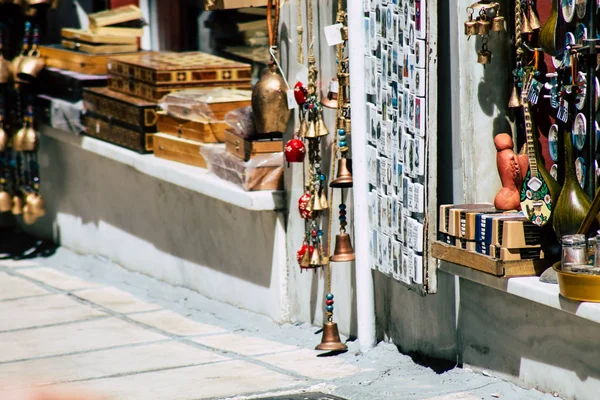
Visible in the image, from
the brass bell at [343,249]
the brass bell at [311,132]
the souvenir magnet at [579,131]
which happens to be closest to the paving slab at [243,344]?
the brass bell at [343,249]

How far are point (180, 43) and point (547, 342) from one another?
4.54m

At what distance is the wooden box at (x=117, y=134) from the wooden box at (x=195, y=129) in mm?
189

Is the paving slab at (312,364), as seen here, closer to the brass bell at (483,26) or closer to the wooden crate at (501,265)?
the wooden crate at (501,265)

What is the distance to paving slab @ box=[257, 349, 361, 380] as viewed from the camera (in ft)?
17.8

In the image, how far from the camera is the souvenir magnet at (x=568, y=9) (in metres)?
4.60

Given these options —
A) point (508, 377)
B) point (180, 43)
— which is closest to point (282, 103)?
point (508, 377)

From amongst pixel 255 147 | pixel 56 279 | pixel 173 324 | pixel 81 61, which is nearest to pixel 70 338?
pixel 173 324

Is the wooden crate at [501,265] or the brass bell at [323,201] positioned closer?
the wooden crate at [501,265]

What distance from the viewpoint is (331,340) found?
575 centimetres

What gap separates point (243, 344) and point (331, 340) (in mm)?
601

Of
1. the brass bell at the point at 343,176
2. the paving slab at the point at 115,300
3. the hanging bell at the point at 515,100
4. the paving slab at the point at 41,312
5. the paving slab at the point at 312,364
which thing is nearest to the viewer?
the hanging bell at the point at 515,100

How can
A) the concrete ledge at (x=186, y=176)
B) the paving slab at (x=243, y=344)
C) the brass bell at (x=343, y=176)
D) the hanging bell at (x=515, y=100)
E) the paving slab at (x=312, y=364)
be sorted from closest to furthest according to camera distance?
the hanging bell at (x=515, y=100) < the paving slab at (x=312, y=364) < the brass bell at (x=343, y=176) < the paving slab at (x=243, y=344) < the concrete ledge at (x=186, y=176)

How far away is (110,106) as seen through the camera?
8.01 meters

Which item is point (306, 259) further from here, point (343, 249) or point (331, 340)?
point (331, 340)
